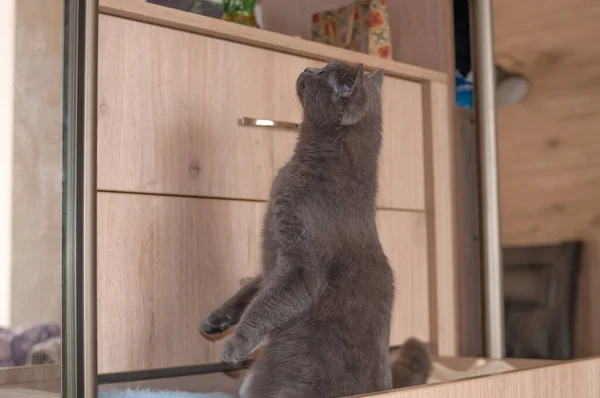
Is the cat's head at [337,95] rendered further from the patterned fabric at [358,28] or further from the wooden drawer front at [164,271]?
the patterned fabric at [358,28]

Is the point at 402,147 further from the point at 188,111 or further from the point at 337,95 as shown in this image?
the point at 337,95

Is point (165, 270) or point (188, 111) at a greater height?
point (188, 111)

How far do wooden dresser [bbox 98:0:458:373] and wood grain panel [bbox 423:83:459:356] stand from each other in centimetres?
20

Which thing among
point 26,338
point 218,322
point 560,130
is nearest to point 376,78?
point 218,322

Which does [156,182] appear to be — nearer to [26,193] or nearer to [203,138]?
[203,138]

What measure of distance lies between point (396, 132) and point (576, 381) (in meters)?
0.65

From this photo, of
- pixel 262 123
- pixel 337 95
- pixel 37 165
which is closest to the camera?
pixel 37 165

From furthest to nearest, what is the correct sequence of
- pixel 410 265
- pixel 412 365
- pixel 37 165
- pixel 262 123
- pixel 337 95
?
pixel 410 265 < pixel 262 123 < pixel 412 365 < pixel 337 95 < pixel 37 165

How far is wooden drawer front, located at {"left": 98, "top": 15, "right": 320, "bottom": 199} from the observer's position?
1127 mm

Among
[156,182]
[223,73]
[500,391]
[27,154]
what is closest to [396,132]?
[223,73]

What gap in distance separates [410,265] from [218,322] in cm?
68

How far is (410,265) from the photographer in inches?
61.2

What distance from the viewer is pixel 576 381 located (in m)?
1.08

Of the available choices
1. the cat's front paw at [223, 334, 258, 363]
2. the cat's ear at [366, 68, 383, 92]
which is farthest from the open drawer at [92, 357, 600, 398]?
the cat's ear at [366, 68, 383, 92]
